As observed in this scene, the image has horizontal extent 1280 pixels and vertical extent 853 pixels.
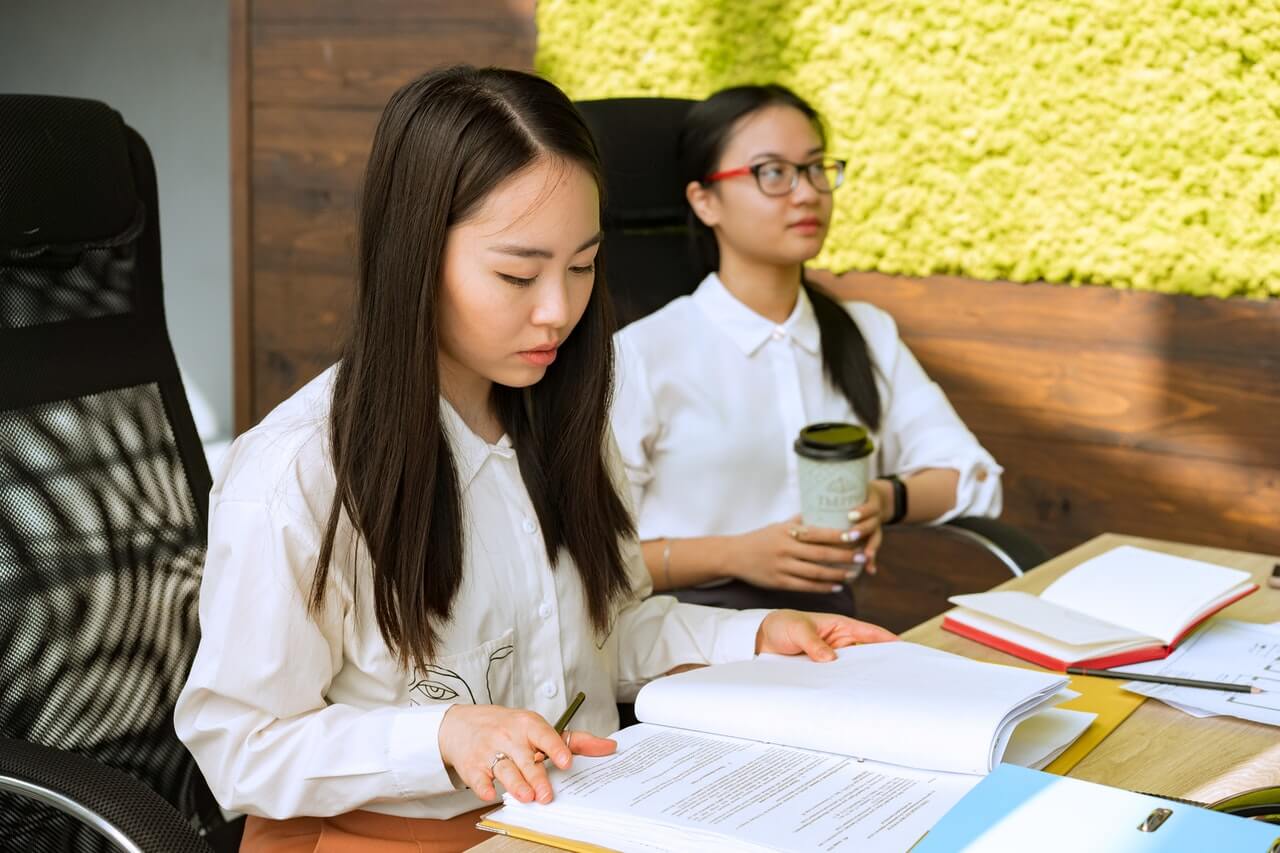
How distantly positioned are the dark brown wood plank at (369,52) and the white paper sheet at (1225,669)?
229 cm

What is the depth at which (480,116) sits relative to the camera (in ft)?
3.95

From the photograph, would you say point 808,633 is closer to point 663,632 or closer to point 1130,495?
point 663,632

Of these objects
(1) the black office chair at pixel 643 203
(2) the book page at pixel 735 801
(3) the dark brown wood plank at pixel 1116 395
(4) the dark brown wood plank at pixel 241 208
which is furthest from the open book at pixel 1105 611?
(4) the dark brown wood plank at pixel 241 208

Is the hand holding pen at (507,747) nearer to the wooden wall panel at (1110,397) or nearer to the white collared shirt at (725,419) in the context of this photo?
the white collared shirt at (725,419)

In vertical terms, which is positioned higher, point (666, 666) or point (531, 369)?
point (531, 369)

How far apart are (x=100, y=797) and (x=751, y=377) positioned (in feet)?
3.92

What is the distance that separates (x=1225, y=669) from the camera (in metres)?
1.28

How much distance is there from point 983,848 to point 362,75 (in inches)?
119

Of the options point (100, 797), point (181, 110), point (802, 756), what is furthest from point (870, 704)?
point (181, 110)

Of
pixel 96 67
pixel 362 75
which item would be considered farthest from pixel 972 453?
pixel 96 67

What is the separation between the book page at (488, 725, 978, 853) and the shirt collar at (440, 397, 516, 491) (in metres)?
0.33

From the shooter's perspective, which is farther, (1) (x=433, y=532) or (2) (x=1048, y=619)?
(2) (x=1048, y=619)

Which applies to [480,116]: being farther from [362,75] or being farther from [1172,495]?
[362,75]

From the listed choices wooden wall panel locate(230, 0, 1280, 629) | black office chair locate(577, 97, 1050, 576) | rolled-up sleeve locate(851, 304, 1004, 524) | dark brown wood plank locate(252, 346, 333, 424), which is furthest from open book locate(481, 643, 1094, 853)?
dark brown wood plank locate(252, 346, 333, 424)
